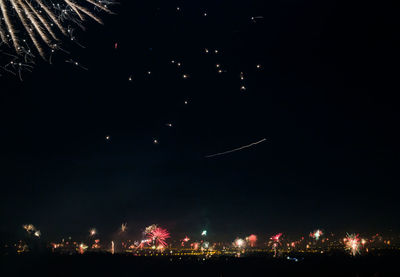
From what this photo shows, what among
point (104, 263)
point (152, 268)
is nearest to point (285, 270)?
point (152, 268)

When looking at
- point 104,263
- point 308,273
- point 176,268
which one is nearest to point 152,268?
point 176,268

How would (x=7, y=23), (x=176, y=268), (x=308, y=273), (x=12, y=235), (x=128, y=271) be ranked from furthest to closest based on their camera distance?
1. (x=12, y=235)
2. (x=176, y=268)
3. (x=128, y=271)
4. (x=308, y=273)
5. (x=7, y=23)

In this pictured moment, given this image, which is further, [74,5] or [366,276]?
[366,276]

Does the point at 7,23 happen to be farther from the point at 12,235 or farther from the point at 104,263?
the point at 12,235

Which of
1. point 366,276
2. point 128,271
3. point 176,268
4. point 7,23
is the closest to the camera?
point 7,23

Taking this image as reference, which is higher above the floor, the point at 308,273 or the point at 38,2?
the point at 38,2

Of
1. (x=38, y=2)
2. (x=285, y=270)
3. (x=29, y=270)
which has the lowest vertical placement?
(x=285, y=270)

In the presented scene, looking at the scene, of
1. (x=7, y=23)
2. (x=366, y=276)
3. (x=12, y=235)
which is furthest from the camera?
(x=12, y=235)

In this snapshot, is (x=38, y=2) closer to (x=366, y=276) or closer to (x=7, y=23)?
(x=7, y=23)

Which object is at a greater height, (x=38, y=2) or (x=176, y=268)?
(x=38, y=2)
